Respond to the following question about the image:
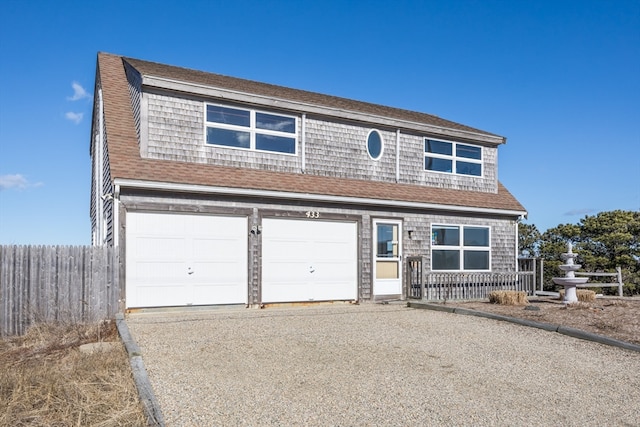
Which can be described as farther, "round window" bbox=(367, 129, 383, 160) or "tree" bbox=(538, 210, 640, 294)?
"tree" bbox=(538, 210, 640, 294)

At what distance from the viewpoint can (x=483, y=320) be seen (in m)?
10.5

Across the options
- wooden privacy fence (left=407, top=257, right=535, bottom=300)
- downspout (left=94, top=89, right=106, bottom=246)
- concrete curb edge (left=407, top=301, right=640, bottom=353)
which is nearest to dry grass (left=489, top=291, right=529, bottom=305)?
wooden privacy fence (left=407, top=257, right=535, bottom=300)

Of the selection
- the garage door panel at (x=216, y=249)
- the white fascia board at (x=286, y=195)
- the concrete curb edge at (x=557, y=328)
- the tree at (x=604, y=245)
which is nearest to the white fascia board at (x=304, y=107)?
the white fascia board at (x=286, y=195)

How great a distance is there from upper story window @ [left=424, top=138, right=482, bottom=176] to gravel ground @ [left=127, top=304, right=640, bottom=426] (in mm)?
7161

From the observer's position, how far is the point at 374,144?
15359 mm

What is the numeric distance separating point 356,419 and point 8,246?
8.30 m

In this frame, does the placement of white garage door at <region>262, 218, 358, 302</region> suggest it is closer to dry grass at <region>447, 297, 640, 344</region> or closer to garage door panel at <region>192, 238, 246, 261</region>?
garage door panel at <region>192, 238, 246, 261</region>

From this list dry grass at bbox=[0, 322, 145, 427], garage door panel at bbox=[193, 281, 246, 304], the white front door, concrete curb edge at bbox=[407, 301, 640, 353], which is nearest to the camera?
dry grass at bbox=[0, 322, 145, 427]

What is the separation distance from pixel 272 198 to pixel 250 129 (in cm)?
192

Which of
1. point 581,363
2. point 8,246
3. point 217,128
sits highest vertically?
point 217,128

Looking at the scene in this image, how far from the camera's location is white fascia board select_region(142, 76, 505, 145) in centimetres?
1223

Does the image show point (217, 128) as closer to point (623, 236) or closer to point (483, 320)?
point (483, 320)

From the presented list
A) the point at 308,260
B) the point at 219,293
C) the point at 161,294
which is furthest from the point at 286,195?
the point at 161,294

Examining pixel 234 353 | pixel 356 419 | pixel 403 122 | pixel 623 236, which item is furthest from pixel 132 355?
pixel 623 236
